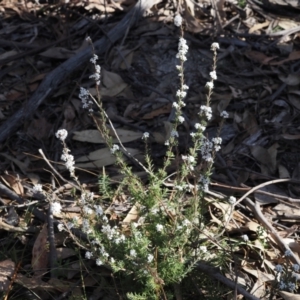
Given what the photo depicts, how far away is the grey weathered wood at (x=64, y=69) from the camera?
3.91 metres

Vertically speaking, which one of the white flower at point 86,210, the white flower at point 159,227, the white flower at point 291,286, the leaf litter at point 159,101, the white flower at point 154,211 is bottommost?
the leaf litter at point 159,101

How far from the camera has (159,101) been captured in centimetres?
413

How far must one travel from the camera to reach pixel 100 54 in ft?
14.5

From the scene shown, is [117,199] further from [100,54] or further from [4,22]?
[4,22]

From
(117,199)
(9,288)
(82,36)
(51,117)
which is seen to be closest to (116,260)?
(9,288)

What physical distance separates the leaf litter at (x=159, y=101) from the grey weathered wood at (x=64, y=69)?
37 millimetres

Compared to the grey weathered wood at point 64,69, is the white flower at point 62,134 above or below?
above

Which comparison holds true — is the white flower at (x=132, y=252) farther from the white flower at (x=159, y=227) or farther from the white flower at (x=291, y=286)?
the white flower at (x=291, y=286)

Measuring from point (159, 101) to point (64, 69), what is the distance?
649 mm

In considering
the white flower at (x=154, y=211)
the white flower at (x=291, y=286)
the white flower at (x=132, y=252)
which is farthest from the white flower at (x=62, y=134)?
the white flower at (x=291, y=286)

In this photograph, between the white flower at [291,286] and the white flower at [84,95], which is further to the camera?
the white flower at [84,95]

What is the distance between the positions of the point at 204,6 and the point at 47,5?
3.87 ft

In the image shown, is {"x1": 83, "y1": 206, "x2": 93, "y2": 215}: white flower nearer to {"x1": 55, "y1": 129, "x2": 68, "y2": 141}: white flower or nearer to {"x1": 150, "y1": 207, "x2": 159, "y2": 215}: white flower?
{"x1": 150, "y1": 207, "x2": 159, "y2": 215}: white flower

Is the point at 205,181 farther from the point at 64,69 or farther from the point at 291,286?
the point at 64,69
